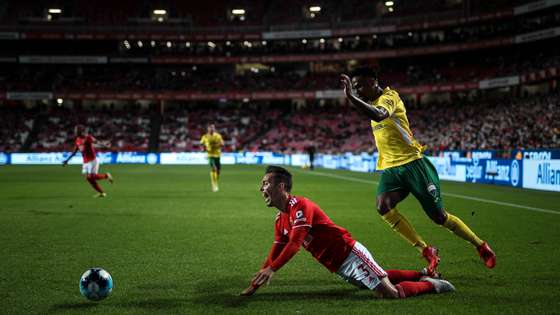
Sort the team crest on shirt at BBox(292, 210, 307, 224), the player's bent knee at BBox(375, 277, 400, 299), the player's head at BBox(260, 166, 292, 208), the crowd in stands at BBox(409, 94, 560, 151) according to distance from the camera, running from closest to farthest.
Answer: the team crest on shirt at BBox(292, 210, 307, 224), the player's head at BBox(260, 166, 292, 208), the player's bent knee at BBox(375, 277, 400, 299), the crowd in stands at BBox(409, 94, 560, 151)

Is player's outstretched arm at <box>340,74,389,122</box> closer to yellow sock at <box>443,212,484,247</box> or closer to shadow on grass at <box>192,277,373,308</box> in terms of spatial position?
yellow sock at <box>443,212,484,247</box>

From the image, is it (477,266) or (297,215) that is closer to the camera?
(297,215)

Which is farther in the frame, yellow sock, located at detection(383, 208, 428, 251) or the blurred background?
the blurred background

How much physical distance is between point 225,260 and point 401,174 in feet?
8.81

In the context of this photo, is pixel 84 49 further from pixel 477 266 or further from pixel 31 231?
pixel 477 266

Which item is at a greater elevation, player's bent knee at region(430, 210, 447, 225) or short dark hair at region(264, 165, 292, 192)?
short dark hair at region(264, 165, 292, 192)

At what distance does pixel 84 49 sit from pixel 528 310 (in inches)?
2993

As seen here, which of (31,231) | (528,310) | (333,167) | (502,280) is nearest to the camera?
(528,310)

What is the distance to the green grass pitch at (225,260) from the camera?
5.65m

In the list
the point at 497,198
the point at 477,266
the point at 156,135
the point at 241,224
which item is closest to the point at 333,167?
the point at 156,135

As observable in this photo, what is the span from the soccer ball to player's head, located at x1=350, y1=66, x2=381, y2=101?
3413 mm

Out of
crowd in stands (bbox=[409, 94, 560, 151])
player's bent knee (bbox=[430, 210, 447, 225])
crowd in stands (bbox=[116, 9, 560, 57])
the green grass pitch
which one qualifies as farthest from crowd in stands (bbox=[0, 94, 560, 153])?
player's bent knee (bbox=[430, 210, 447, 225])

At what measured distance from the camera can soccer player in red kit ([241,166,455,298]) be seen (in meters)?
5.60

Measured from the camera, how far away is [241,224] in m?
12.4
